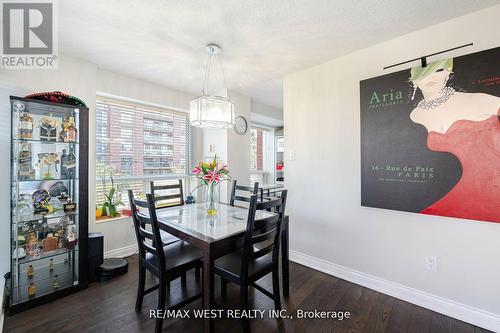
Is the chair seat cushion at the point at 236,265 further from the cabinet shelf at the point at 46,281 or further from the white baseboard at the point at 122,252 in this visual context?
the white baseboard at the point at 122,252

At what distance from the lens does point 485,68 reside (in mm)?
1646

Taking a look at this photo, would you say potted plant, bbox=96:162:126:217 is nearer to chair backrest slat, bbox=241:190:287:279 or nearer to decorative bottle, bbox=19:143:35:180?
decorative bottle, bbox=19:143:35:180

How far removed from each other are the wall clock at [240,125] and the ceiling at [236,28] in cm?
107

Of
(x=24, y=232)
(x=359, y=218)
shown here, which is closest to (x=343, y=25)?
(x=359, y=218)

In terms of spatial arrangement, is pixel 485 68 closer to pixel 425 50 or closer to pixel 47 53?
pixel 425 50

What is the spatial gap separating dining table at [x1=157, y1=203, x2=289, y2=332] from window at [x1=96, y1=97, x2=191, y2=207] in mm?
1224

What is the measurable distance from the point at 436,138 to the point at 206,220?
80.7 inches

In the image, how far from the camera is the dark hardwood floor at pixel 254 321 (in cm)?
168

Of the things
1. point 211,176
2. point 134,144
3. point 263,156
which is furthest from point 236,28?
point 263,156

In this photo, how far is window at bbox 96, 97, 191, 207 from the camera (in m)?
2.93

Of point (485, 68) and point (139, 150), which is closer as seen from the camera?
point (485, 68)

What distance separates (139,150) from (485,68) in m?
3.75

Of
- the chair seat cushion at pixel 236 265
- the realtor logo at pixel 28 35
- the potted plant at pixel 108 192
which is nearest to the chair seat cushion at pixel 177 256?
the chair seat cushion at pixel 236 265

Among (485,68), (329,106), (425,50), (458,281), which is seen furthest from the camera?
(329,106)
